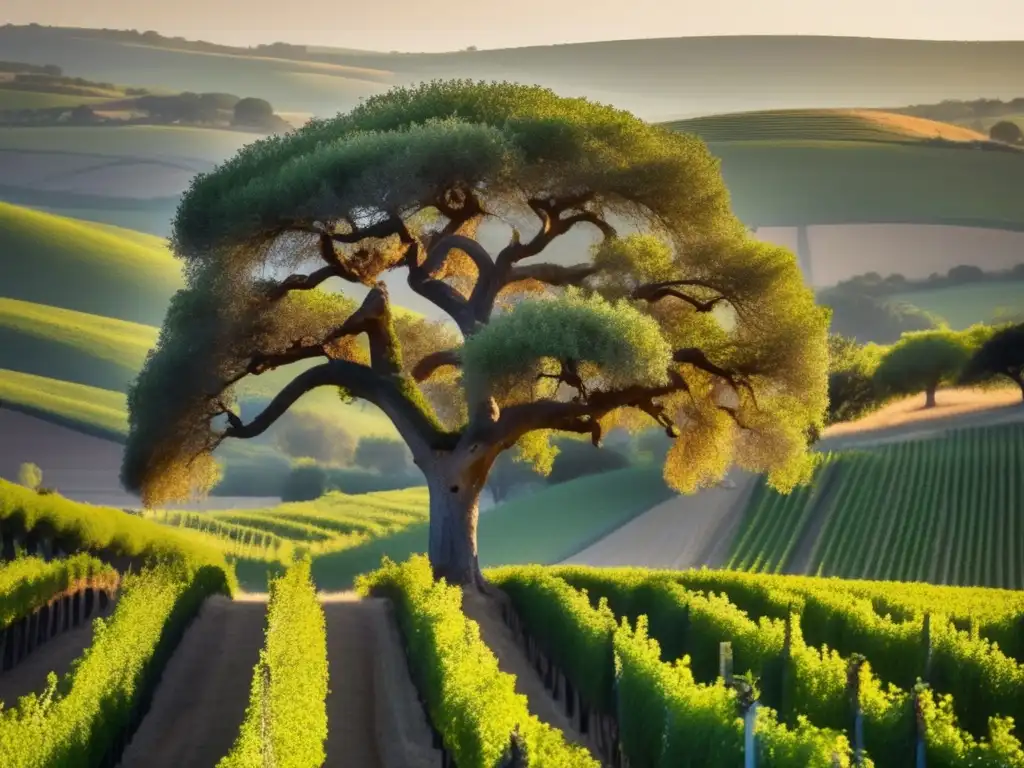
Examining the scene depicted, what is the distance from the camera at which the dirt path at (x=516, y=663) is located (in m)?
24.4

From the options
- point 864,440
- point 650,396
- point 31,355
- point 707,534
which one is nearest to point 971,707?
point 650,396

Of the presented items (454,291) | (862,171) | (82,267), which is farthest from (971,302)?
(454,291)

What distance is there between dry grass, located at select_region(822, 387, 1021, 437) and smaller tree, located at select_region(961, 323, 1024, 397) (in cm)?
140

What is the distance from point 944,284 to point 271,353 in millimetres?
82152

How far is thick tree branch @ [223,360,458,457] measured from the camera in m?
34.5

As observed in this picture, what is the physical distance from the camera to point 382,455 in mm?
99000

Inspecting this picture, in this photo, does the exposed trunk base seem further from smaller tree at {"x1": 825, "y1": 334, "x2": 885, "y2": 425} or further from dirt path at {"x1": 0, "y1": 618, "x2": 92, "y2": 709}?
smaller tree at {"x1": 825, "y1": 334, "x2": 885, "y2": 425}

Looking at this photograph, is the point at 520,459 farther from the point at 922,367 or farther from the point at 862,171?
the point at 862,171

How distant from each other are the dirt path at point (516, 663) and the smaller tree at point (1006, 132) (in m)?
89.2

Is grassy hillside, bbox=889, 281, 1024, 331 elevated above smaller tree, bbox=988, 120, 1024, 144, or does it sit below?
below

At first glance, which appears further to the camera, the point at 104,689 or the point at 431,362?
the point at 431,362

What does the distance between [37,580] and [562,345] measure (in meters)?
10.4

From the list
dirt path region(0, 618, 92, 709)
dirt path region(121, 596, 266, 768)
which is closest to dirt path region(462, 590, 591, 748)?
dirt path region(121, 596, 266, 768)

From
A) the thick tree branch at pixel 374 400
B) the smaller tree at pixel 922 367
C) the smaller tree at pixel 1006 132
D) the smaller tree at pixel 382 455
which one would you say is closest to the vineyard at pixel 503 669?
the thick tree branch at pixel 374 400
